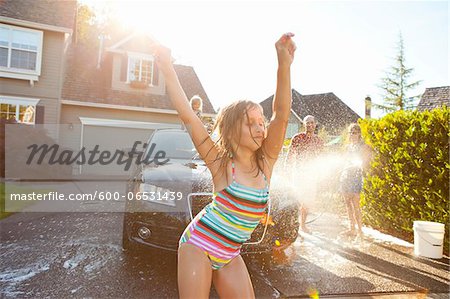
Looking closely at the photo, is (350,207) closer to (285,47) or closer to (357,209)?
(357,209)

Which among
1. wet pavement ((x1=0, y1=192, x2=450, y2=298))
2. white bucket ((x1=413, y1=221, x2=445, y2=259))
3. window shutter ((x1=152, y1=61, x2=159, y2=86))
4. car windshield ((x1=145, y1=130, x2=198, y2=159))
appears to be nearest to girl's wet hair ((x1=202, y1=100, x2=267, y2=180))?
wet pavement ((x1=0, y1=192, x2=450, y2=298))

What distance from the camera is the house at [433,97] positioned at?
2281cm

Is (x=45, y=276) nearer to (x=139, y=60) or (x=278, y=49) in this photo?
(x=278, y=49)

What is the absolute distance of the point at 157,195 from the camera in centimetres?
400

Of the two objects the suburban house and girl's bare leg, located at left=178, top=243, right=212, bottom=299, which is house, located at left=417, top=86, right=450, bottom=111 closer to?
the suburban house

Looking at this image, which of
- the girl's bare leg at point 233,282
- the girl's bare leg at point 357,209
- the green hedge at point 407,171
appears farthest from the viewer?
the girl's bare leg at point 357,209

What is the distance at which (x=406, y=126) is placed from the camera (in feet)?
21.0

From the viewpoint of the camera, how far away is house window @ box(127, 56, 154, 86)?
56.9 feet

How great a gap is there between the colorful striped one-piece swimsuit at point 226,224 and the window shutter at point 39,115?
14.6 m

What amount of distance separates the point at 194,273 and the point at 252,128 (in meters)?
0.79

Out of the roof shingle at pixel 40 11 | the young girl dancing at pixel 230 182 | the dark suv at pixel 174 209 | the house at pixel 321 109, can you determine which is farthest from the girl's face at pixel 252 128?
the house at pixel 321 109

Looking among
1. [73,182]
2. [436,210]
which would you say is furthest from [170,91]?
[73,182]

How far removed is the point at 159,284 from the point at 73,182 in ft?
32.7

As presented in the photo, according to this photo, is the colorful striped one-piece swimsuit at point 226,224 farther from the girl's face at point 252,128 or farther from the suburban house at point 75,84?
the suburban house at point 75,84
